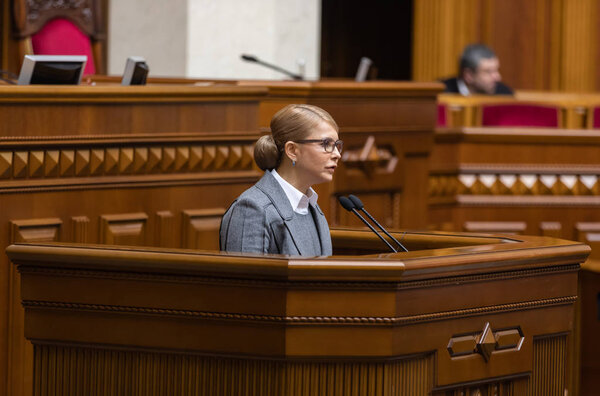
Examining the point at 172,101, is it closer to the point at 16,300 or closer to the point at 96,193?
the point at 96,193

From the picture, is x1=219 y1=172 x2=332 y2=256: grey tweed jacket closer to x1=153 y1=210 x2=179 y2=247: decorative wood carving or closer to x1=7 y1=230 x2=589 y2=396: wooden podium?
x1=7 y1=230 x2=589 y2=396: wooden podium

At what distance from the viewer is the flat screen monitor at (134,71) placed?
14.3ft

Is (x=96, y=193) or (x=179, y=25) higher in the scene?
(x=179, y=25)

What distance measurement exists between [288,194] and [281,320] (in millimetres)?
585

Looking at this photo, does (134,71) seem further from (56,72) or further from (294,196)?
(294,196)

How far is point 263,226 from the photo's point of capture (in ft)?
9.86

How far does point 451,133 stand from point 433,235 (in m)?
3.26

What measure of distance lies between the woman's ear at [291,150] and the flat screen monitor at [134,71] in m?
1.38

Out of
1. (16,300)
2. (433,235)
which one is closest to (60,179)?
(16,300)

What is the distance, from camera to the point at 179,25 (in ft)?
27.6

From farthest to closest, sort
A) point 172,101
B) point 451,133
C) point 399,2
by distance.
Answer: point 399,2 → point 451,133 → point 172,101

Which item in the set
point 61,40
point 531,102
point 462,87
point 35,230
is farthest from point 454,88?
point 35,230

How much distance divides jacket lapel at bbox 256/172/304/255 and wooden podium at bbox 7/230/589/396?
0.36 metres

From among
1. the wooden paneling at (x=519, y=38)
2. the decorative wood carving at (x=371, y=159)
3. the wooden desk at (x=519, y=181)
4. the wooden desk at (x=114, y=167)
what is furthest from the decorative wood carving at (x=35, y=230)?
the wooden paneling at (x=519, y=38)
